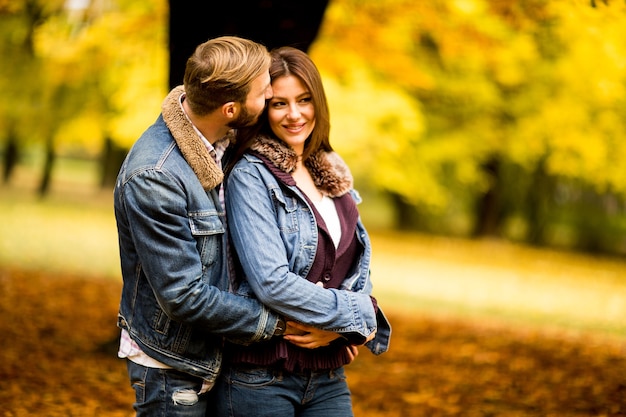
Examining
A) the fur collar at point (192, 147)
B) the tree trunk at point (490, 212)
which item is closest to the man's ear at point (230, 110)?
the fur collar at point (192, 147)

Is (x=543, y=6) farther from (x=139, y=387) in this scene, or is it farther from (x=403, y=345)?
(x=139, y=387)

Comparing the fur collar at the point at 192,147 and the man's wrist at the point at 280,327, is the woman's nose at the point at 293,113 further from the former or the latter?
the man's wrist at the point at 280,327

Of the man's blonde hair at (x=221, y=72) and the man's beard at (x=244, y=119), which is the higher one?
the man's blonde hair at (x=221, y=72)

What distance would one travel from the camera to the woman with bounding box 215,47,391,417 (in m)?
2.61

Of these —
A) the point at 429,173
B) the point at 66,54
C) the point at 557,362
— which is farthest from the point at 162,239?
the point at 429,173

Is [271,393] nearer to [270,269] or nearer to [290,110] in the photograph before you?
[270,269]

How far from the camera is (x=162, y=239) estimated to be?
2451 millimetres

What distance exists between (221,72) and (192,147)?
0.95 ft

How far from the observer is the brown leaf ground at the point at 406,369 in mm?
5430

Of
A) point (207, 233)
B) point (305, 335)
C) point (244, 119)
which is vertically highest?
point (244, 119)

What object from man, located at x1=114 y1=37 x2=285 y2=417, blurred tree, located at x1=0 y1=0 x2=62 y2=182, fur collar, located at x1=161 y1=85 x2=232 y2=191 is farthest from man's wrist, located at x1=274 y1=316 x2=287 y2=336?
blurred tree, located at x1=0 y1=0 x2=62 y2=182

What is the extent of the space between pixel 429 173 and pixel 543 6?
1419cm

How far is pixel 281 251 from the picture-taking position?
2615mm

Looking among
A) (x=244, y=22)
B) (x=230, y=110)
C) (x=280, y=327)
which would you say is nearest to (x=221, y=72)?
(x=230, y=110)
